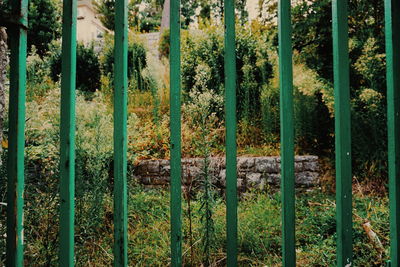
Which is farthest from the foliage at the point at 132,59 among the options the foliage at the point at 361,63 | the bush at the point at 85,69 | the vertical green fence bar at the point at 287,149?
the vertical green fence bar at the point at 287,149

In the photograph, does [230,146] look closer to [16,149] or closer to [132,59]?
[16,149]

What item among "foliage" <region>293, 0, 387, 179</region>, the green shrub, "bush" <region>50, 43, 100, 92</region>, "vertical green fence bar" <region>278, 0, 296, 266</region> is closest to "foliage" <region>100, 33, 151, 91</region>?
"bush" <region>50, 43, 100, 92</region>

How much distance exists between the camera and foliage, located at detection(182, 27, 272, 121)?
502 cm

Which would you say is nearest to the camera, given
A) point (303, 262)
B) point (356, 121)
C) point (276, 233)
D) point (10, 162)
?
point (10, 162)

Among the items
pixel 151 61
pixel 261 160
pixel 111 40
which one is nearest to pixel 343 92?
pixel 261 160

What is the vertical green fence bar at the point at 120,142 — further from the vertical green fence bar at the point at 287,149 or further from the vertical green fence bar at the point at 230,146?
the vertical green fence bar at the point at 287,149

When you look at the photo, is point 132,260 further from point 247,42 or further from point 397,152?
point 247,42

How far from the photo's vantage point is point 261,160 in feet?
14.0

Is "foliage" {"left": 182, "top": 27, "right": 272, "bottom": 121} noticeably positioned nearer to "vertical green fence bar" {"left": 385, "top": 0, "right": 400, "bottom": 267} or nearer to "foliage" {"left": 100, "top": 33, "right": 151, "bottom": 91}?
"foliage" {"left": 100, "top": 33, "right": 151, "bottom": 91}

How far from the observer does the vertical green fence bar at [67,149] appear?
3.37 feet

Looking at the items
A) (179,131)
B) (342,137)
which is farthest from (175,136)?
(342,137)

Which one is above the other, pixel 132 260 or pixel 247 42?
pixel 247 42

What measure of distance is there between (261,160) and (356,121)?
1292 mm

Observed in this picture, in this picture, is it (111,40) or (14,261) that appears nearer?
(14,261)
